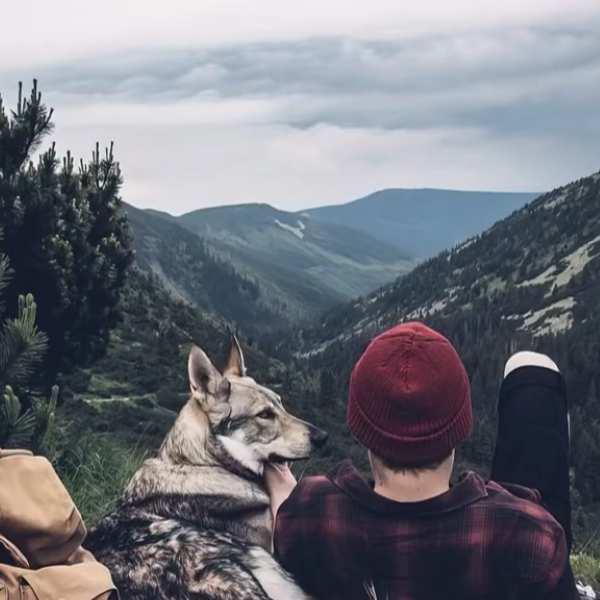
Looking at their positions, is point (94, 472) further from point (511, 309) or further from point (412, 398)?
point (511, 309)

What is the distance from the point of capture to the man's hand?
4500mm

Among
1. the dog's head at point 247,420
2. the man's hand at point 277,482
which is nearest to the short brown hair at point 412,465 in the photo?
the man's hand at point 277,482

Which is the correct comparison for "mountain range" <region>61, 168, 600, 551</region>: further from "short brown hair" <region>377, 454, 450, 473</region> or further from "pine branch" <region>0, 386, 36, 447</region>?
"short brown hair" <region>377, 454, 450, 473</region>

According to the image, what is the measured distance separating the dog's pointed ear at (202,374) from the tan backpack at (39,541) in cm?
127

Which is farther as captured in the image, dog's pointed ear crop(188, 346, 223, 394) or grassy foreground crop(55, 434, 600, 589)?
grassy foreground crop(55, 434, 600, 589)

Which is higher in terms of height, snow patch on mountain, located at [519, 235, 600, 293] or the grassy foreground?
the grassy foreground

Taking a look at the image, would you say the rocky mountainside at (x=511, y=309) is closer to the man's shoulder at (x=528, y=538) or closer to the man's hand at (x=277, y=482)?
the man's hand at (x=277, y=482)

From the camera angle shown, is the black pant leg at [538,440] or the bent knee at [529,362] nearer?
the black pant leg at [538,440]

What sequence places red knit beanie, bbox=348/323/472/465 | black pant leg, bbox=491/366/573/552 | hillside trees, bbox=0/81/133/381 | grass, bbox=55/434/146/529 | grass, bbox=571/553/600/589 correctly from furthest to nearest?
hillside trees, bbox=0/81/133/381 → grass, bbox=571/553/600/589 → grass, bbox=55/434/146/529 → black pant leg, bbox=491/366/573/552 → red knit beanie, bbox=348/323/472/465

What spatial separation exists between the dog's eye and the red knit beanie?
145 centimetres

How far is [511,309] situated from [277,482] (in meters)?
113

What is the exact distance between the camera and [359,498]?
3.43 metres

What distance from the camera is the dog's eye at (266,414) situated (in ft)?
15.4

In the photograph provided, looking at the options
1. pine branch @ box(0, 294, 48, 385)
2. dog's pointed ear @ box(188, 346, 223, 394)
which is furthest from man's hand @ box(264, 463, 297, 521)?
pine branch @ box(0, 294, 48, 385)
